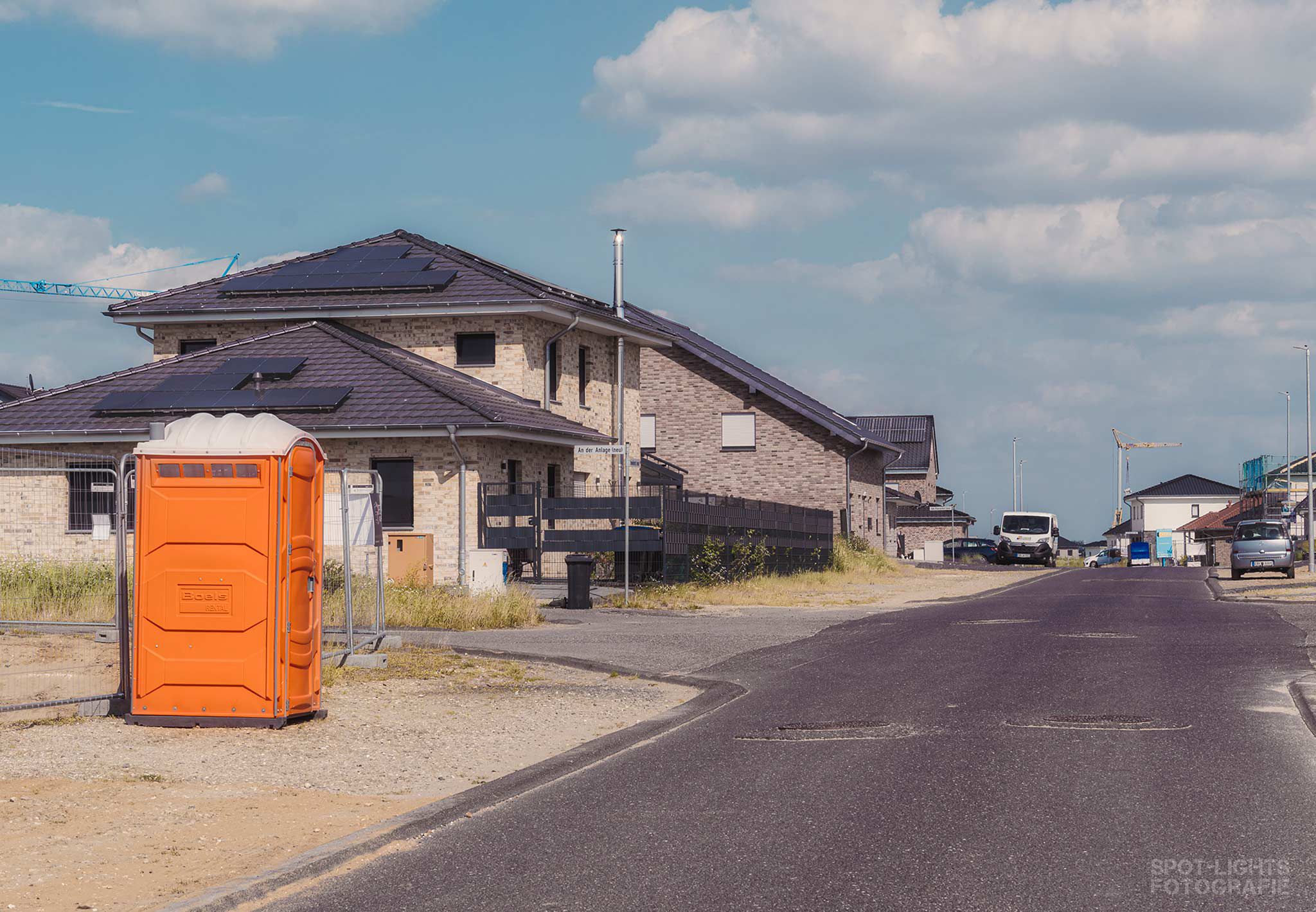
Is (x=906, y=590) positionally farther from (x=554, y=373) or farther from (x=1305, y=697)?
(x=1305, y=697)

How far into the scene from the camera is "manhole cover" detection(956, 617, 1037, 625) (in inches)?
866

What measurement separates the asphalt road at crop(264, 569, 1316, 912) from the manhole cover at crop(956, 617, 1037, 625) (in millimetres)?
7299

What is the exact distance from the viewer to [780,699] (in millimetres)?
13320

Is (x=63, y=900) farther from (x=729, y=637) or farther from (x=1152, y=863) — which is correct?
(x=729, y=637)

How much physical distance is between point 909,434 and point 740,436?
5503cm

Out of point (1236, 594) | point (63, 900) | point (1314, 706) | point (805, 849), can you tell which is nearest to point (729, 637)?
point (1314, 706)

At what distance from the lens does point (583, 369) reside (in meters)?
37.9

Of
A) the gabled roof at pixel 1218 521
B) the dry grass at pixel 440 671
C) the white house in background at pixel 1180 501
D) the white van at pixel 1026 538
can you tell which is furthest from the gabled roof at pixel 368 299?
the white house in background at pixel 1180 501

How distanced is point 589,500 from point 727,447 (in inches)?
806

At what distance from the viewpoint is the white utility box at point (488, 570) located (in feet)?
77.3

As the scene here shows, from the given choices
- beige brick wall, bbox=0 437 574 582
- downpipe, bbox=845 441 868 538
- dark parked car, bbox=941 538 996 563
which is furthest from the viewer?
dark parked car, bbox=941 538 996 563

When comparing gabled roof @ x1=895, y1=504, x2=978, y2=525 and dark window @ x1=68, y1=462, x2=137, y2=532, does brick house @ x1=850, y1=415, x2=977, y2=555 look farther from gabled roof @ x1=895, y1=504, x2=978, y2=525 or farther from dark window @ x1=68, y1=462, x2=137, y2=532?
A: dark window @ x1=68, y1=462, x2=137, y2=532

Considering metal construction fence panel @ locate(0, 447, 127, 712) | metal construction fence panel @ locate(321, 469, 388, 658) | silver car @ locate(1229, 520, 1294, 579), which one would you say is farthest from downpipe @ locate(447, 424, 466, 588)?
silver car @ locate(1229, 520, 1294, 579)

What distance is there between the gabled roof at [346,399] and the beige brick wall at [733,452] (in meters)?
13.6
